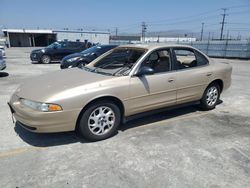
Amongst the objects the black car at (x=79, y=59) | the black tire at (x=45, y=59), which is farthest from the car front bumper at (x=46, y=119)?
the black tire at (x=45, y=59)

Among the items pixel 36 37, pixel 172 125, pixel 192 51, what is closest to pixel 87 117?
pixel 172 125

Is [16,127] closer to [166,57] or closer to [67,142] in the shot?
[67,142]

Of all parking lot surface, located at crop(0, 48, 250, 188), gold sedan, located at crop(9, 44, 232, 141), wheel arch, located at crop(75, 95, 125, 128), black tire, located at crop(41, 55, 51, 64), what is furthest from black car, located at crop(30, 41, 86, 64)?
wheel arch, located at crop(75, 95, 125, 128)

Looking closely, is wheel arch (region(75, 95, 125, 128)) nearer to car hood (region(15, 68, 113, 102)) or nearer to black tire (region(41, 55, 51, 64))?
car hood (region(15, 68, 113, 102))

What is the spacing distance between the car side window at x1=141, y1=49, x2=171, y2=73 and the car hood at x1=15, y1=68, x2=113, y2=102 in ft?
3.26

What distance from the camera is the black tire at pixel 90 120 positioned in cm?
354

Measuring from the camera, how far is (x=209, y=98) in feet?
17.5

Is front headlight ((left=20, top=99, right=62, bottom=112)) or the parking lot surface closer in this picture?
the parking lot surface

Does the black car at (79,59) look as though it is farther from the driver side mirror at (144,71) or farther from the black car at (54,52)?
the driver side mirror at (144,71)

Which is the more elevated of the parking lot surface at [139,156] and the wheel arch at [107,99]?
the wheel arch at [107,99]

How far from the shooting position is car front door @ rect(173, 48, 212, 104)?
457cm

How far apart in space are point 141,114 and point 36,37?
53.1 meters

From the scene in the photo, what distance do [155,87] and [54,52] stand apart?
42.7ft

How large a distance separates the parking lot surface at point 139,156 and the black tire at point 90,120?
118 millimetres
